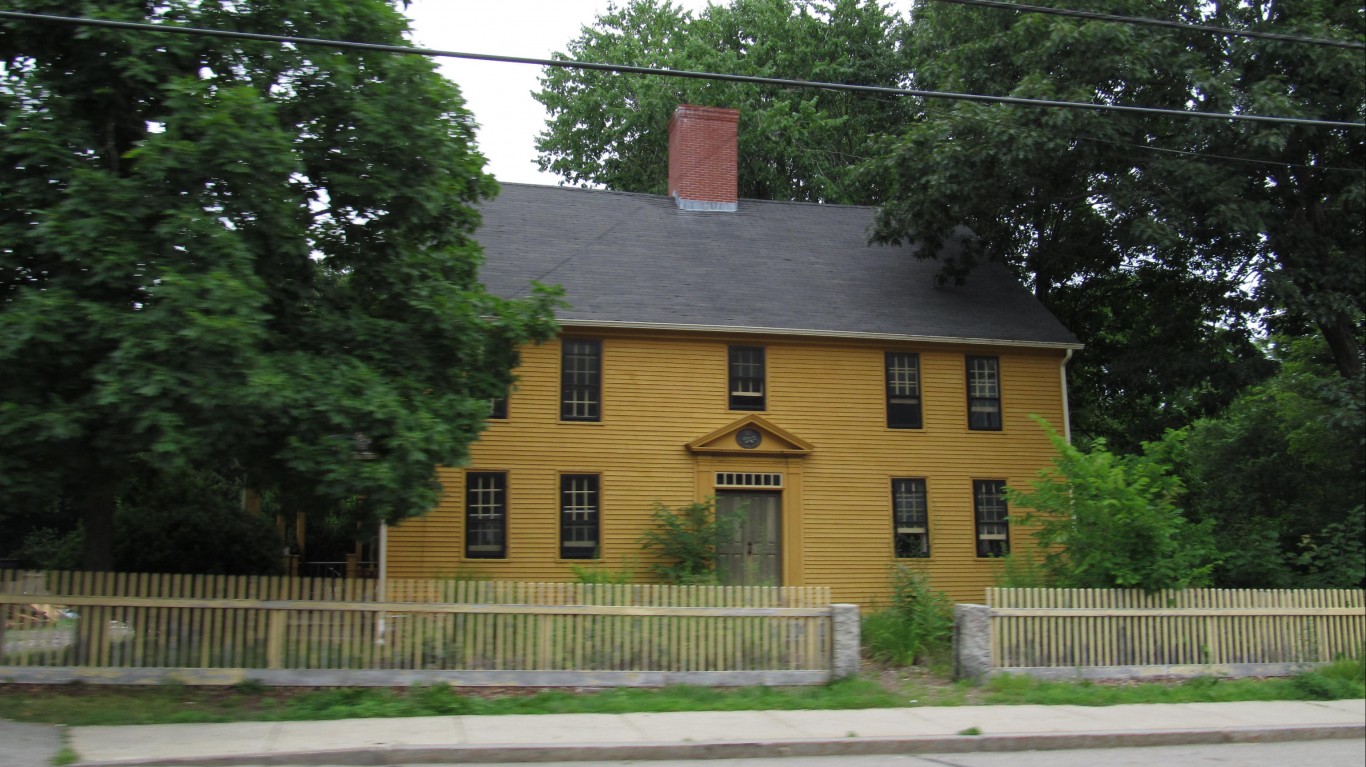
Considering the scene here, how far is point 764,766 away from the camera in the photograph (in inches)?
371

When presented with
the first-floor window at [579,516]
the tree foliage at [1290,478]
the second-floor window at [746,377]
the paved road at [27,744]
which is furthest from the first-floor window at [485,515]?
the tree foliage at [1290,478]

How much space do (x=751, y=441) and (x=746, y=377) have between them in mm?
1192

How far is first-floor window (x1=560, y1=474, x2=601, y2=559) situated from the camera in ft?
63.4

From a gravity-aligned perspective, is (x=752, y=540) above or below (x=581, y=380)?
below

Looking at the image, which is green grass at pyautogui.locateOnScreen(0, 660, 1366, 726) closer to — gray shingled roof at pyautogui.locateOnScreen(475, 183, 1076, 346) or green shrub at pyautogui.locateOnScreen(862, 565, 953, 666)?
green shrub at pyautogui.locateOnScreen(862, 565, 953, 666)

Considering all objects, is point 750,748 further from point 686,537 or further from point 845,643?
point 686,537

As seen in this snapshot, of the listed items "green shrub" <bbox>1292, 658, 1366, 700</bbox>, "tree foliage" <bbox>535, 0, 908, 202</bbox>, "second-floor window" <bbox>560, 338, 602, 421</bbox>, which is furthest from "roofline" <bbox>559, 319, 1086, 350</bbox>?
"tree foliage" <bbox>535, 0, 908, 202</bbox>

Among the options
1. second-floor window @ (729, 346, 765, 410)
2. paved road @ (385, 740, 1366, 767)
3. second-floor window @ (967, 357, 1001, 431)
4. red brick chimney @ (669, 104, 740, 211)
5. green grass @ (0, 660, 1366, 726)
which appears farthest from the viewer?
red brick chimney @ (669, 104, 740, 211)

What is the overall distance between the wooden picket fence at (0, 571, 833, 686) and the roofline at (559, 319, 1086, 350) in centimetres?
738

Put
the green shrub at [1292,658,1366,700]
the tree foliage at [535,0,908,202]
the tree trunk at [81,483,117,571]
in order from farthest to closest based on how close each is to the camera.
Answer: the tree foliage at [535,0,908,202], the green shrub at [1292,658,1366,700], the tree trunk at [81,483,117,571]

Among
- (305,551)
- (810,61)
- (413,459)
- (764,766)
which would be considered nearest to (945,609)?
(764,766)

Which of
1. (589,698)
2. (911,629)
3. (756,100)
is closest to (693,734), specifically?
(589,698)

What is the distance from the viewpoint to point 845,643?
1314 centimetres

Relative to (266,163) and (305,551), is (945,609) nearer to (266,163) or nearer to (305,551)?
(266,163)
